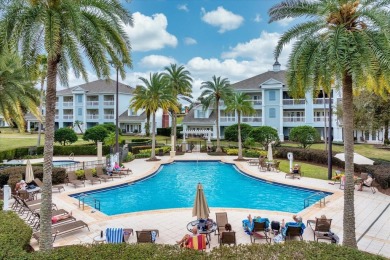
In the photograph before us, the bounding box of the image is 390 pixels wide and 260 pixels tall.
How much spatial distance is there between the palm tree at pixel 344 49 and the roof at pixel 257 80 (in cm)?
3897

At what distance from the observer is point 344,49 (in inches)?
340

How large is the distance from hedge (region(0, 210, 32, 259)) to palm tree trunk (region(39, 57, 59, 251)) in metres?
0.68

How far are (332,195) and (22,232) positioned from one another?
16.6m

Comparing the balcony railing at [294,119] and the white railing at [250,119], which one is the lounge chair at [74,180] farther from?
the balcony railing at [294,119]

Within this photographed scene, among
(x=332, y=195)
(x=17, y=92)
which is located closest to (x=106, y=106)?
(x=17, y=92)

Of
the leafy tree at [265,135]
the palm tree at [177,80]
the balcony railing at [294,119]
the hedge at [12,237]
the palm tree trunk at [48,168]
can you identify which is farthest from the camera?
the balcony railing at [294,119]

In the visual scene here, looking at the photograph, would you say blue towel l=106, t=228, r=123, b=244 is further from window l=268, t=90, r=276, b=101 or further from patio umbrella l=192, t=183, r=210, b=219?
window l=268, t=90, r=276, b=101

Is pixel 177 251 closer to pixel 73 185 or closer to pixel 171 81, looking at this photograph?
pixel 73 185

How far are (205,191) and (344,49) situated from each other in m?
14.7

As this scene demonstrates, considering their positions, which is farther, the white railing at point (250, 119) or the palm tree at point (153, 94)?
the white railing at point (250, 119)

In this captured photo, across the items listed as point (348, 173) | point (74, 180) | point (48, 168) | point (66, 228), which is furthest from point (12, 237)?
point (74, 180)

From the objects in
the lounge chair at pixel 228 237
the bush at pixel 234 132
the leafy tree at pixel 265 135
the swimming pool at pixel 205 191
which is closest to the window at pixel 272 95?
the bush at pixel 234 132

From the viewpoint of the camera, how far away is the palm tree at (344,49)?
848cm

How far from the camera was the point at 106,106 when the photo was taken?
203 feet
